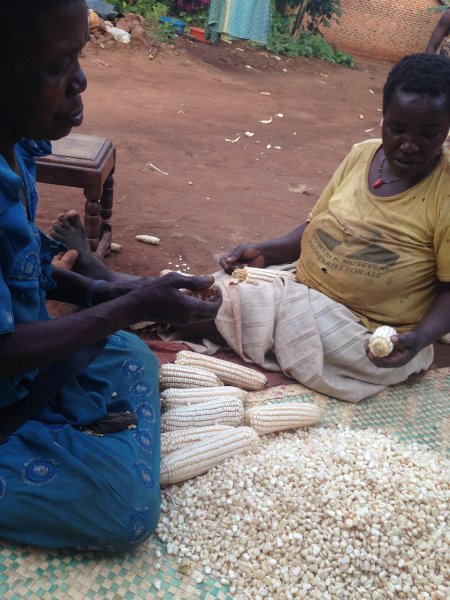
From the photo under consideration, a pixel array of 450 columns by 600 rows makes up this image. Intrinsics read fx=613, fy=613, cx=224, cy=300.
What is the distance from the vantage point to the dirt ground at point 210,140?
4.53 m

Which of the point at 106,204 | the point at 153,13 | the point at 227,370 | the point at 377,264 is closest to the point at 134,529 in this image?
the point at 227,370

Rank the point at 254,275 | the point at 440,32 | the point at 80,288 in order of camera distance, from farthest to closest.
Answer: the point at 440,32 → the point at 254,275 → the point at 80,288

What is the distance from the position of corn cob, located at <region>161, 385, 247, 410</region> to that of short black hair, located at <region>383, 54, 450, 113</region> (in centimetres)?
140

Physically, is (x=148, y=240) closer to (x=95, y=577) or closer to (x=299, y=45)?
(x=95, y=577)

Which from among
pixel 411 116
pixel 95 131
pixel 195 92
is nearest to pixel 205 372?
pixel 411 116

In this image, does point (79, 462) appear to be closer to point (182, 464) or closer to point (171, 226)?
point (182, 464)

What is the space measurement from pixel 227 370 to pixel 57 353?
1.23m

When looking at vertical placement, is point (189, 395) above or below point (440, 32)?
below

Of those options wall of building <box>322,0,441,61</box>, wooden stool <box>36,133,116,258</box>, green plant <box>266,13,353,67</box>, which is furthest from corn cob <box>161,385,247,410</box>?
wall of building <box>322,0,441,61</box>

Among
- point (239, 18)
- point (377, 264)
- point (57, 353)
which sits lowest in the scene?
point (239, 18)

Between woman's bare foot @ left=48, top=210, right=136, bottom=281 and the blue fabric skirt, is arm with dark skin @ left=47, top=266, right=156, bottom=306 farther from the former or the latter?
woman's bare foot @ left=48, top=210, right=136, bottom=281

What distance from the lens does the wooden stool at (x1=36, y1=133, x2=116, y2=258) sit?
3139mm

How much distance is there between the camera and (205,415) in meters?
2.37

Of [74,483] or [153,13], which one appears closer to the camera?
[74,483]
